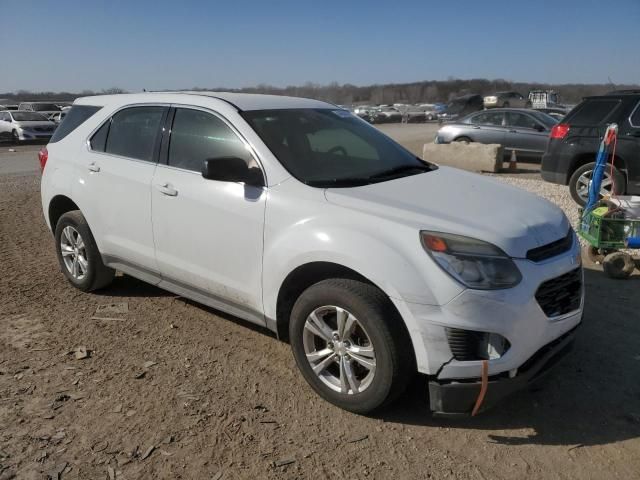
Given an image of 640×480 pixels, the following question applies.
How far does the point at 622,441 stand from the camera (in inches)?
117

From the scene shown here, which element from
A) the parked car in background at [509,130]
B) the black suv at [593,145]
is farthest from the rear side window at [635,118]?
the parked car in background at [509,130]

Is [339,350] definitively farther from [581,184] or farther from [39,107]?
[39,107]

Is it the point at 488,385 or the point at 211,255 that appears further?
the point at 211,255

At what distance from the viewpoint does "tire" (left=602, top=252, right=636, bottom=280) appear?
5.44m

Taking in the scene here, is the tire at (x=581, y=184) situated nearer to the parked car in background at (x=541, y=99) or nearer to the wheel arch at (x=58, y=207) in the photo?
the wheel arch at (x=58, y=207)

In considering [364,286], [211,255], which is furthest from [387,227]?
[211,255]

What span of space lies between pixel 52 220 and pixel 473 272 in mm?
4290

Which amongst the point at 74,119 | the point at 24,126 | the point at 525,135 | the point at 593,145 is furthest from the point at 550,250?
the point at 24,126

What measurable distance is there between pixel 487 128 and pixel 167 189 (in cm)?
1322

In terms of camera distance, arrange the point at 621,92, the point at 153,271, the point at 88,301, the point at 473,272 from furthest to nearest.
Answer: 1. the point at 621,92
2. the point at 88,301
3. the point at 153,271
4. the point at 473,272

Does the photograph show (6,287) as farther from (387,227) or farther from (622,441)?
(622,441)

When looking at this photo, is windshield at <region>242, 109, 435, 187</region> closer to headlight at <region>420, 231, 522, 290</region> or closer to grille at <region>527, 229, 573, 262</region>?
headlight at <region>420, 231, 522, 290</region>

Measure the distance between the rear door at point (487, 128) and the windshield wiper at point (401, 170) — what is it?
1195cm

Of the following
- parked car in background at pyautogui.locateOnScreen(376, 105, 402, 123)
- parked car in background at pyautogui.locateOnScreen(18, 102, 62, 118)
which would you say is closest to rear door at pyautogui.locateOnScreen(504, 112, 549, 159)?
parked car in background at pyautogui.locateOnScreen(18, 102, 62, 118)
